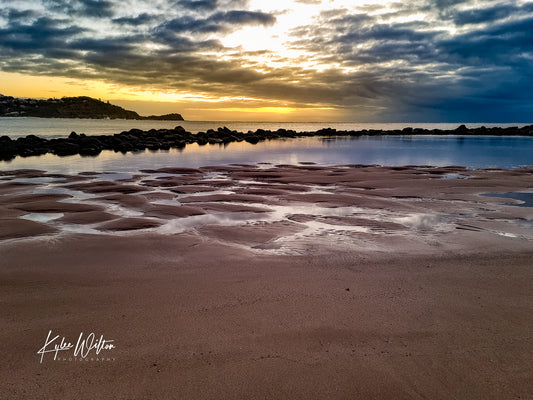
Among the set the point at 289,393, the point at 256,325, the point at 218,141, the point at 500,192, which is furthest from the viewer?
the point at 218,141

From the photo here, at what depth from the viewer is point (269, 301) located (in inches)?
220

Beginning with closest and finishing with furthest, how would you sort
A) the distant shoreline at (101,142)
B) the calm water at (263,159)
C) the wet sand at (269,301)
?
1. the wet sand at (269,301)
2. the calm water at (263,159)
3. the distant shoreline at (101,142)

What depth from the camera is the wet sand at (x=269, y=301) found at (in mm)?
3896

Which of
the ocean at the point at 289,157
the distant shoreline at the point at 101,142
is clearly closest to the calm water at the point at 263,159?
the ocean at the point at 289,157

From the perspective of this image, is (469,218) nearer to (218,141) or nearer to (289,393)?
(289,393)

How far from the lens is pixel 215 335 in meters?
4.66

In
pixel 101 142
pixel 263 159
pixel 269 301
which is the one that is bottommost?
pixel 269 301

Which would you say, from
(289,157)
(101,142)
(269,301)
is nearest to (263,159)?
(289,157)

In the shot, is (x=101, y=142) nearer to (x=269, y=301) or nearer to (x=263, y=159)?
(x=263, y=159)

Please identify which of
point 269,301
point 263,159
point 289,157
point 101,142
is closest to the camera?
point 269,301

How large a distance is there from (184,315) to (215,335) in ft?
2.27

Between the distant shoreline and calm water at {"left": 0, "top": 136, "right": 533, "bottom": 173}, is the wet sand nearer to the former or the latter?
calm water at {"left": 0, "top": 136, "right": 533, "bottom": 173}

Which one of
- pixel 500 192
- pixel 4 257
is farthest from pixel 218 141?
pixel 4 257

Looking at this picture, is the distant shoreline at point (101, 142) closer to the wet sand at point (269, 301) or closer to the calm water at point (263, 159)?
the calm water at point (263, 159)
